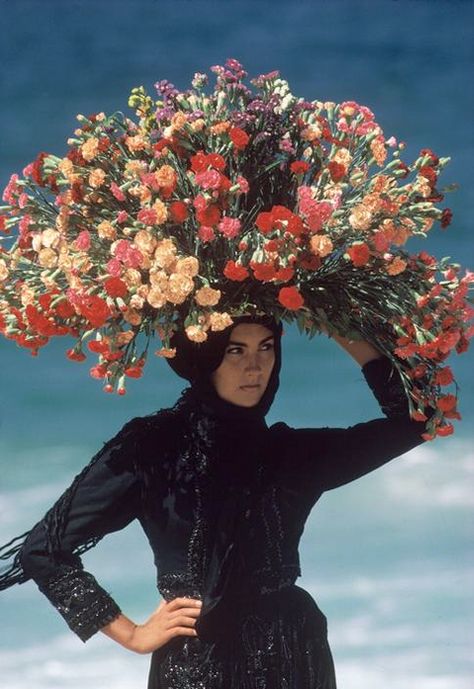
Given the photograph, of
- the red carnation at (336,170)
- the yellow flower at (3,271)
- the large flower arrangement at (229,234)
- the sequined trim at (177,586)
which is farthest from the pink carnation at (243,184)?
the sequined trim at (177,586)

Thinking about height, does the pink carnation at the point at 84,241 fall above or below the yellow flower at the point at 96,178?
below

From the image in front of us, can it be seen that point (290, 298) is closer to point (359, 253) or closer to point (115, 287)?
point (359, 253)

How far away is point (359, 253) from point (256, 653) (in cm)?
112

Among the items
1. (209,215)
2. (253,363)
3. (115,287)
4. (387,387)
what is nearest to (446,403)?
(387,387)

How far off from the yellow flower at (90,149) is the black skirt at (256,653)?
1297mm

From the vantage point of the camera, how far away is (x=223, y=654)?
3.17m

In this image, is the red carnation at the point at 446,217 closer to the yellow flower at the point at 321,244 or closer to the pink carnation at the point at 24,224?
the yellow flower at the point at 321,244

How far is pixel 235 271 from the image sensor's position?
3035 mm

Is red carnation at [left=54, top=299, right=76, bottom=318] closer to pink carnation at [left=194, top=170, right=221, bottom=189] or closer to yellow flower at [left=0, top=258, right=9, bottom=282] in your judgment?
yellow flower at [left=0, top=258, right=9, bottom=282]

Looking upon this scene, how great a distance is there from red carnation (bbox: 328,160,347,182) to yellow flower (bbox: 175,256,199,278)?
47cm

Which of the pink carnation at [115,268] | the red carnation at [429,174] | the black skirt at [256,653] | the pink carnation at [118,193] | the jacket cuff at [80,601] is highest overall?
the red carnation at [429,174]

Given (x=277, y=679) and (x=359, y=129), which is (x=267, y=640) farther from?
(x=359, y=129)

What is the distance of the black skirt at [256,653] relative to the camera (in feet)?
10.4

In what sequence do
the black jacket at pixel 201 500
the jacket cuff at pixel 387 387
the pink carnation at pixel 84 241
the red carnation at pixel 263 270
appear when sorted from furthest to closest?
1. the jacket cuff at pixel 387 387
2. the black jacket at pixel 201 500
3. the pink carnation at pixel 84 241
4. the red carnation at pixel 263 270
